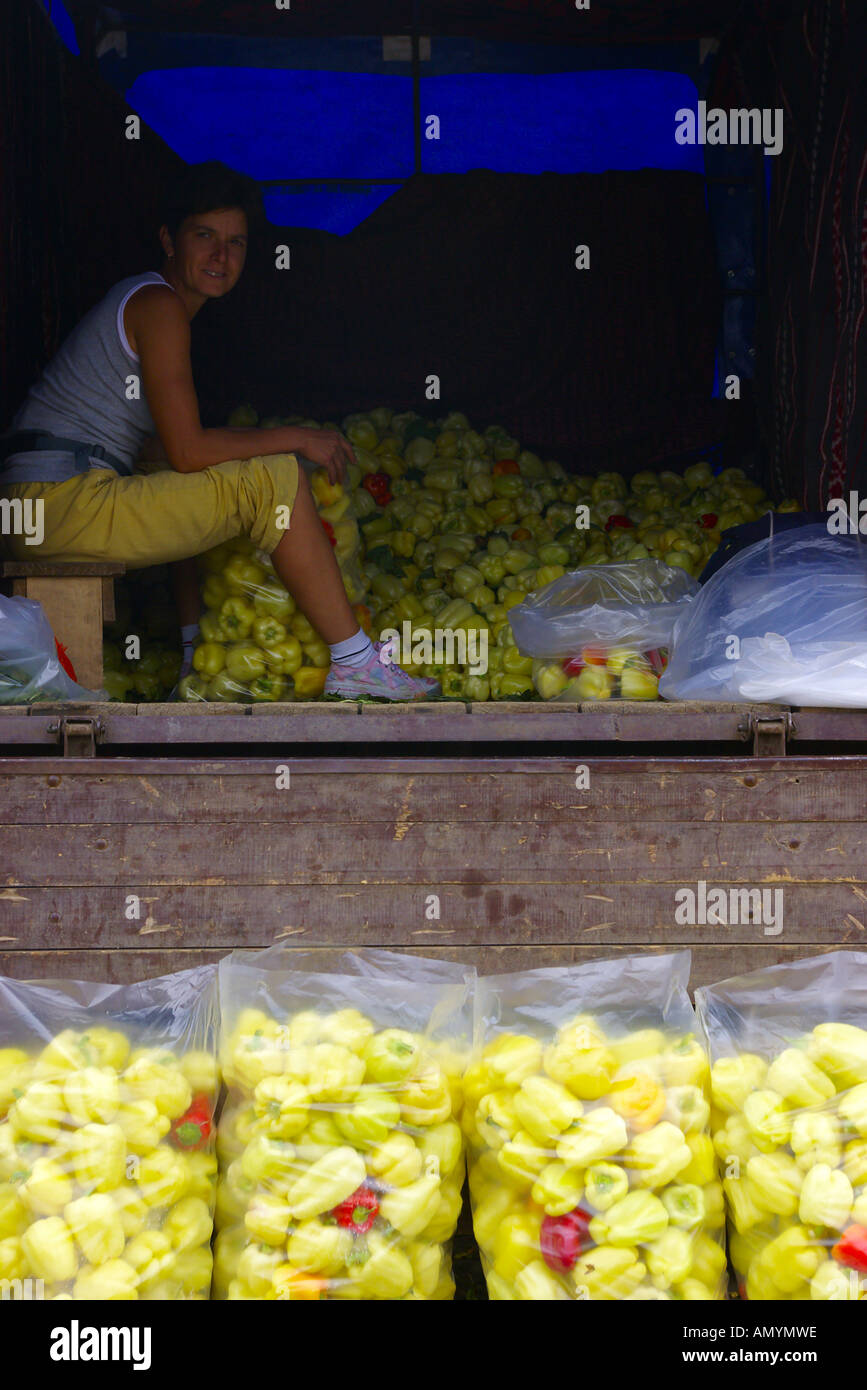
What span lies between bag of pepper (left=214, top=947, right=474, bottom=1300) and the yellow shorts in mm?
1537

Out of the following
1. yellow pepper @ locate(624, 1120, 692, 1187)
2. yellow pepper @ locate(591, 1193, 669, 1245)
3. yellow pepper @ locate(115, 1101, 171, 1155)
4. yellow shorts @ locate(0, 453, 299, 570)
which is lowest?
yellow pepper @ locate(591, 1193, 669, 1245)

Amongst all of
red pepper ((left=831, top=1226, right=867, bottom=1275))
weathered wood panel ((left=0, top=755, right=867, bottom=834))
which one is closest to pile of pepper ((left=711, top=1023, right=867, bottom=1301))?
red pepper ((left=831, top=1226, right=867, bottom=1275))

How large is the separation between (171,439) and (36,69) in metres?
1.96

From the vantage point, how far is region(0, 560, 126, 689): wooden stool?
3230mm

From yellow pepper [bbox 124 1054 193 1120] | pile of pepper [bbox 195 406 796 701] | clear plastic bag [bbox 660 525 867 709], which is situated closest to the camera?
yellow pepper [bbox 124 1054 193 1120]

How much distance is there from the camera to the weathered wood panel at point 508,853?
2549mm

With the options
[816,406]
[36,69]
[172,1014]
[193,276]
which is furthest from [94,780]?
[36,69]

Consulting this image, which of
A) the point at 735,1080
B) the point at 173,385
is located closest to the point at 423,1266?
the point at 735,1080

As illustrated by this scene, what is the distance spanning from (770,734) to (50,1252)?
5.70 feet

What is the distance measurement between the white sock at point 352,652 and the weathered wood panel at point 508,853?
0.92 meters

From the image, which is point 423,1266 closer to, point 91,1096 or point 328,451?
point 91,1096

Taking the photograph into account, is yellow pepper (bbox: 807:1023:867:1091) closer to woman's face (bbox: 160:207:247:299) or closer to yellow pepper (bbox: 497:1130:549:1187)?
yellow pepper (bbox: 497:1130:549:1187)

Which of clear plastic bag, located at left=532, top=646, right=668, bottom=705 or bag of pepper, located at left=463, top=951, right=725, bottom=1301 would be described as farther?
clear plastic bag, located at left=532, top=646, right=668, bottom=705

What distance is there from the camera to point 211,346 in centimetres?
489
